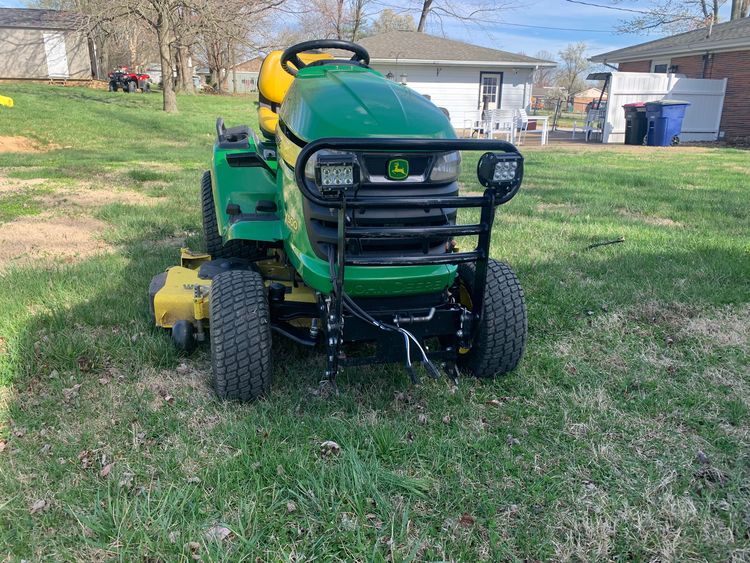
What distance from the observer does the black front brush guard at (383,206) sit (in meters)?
2.15

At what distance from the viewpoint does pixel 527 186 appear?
893 cm

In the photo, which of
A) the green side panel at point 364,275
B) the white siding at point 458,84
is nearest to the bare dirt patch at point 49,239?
the green side panel at point 364,275

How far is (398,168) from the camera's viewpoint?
7.67 ft

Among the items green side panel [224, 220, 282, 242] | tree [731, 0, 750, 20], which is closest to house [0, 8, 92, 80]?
tree [731, 0, 750, 20]

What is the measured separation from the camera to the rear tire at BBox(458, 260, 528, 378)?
283cm

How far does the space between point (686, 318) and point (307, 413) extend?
2.55 m

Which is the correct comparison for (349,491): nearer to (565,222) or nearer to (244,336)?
(244,336)

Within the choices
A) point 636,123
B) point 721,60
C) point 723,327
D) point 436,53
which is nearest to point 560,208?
point 723,327

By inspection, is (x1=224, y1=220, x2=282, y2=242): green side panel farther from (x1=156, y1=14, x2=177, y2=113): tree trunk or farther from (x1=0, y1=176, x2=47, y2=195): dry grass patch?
(x1=156, y1=14, x2=177, y2=113): tree trunk

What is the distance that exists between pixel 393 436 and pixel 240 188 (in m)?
1.73

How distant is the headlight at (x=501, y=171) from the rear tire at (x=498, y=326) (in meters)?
0.59

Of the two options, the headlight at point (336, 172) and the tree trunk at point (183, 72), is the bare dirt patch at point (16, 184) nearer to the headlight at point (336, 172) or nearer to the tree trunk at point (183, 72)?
the headlight at point (336, 172)

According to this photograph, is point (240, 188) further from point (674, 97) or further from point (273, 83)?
point (674, 97)

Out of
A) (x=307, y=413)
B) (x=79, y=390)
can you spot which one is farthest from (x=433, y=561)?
(x=79, y=390)
